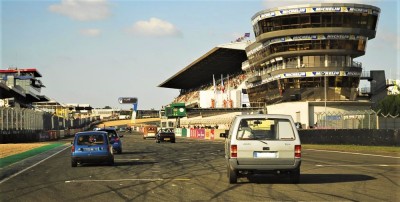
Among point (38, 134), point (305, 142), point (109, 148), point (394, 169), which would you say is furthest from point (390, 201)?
point (38, 134)

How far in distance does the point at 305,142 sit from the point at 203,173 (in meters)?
29.4

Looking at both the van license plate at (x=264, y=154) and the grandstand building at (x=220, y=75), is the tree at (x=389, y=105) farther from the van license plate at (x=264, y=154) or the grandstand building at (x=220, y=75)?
the van license plate at (x=264, y=154)

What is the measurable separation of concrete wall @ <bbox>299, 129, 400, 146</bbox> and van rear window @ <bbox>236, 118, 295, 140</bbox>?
20078 mm

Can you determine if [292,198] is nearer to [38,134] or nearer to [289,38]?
[38,134]

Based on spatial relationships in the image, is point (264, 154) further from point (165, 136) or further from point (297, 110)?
point (297, 110)

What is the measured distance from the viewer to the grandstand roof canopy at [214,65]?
404 feet

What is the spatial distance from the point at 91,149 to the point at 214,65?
117 m

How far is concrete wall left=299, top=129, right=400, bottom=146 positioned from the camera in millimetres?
33844

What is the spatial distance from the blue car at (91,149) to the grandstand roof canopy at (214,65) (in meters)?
94.2

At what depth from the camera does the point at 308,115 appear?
3393 inches

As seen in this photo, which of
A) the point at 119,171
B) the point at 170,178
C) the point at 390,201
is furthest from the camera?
the point at 119,171

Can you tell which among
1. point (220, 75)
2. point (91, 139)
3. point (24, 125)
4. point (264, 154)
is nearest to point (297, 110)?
point (24, 125)

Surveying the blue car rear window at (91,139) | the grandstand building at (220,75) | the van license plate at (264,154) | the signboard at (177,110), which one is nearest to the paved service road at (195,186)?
the van license plate at (264,154)

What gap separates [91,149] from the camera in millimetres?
22281
